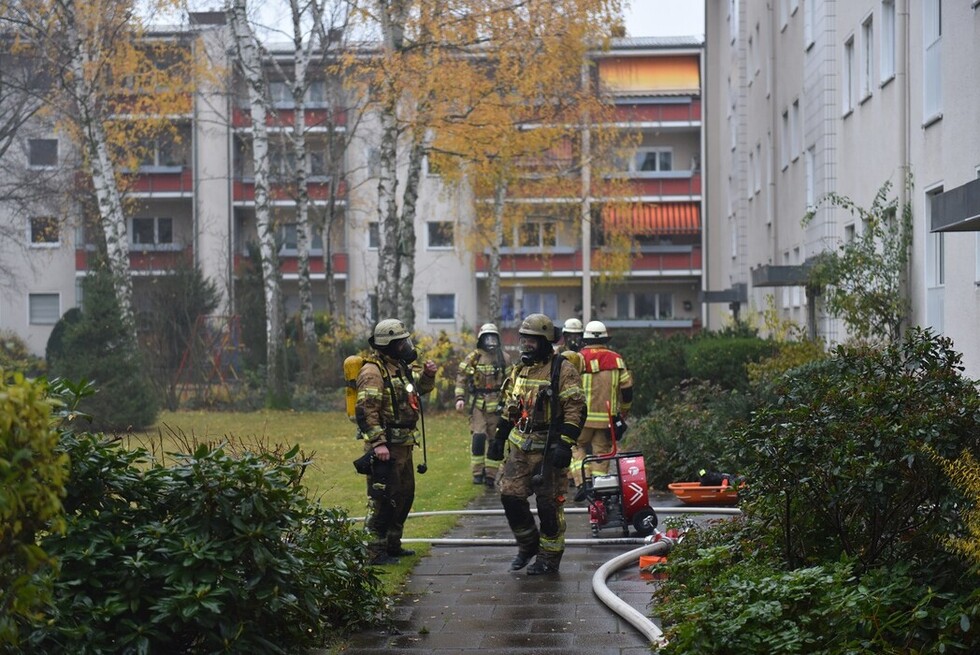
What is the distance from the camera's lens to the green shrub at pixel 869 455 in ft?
21.4

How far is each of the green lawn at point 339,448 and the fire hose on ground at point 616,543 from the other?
23cm

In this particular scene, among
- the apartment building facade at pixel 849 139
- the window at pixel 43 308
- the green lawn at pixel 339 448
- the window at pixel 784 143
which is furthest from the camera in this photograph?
the window at pixel 43 308

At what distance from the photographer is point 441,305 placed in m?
59.4

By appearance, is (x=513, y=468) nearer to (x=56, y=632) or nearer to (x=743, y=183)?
(x=56, y=632)

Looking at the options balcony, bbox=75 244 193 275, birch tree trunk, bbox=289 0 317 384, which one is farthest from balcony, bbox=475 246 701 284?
birch tree trunk, bbox=289 0 317 384

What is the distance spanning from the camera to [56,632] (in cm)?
584

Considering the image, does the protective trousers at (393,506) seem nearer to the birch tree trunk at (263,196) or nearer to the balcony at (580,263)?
the birch tree trunk at (263,196)

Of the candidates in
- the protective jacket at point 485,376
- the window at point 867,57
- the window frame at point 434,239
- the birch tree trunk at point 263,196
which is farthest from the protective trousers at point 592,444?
the window frame at point 434,239

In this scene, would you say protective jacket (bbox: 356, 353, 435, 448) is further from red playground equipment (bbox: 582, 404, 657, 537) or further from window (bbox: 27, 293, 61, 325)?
window (bbox: 27, 293, 61, 325)

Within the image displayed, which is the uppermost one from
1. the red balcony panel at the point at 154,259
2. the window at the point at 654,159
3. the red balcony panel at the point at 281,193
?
the window at the point at 654,159

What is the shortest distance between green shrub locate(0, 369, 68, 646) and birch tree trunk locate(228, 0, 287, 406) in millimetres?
23497

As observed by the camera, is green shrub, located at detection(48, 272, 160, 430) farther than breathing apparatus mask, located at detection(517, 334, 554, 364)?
Yes

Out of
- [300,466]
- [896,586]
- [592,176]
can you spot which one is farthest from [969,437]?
[592,176]

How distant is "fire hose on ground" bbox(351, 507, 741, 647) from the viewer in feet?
24.3
